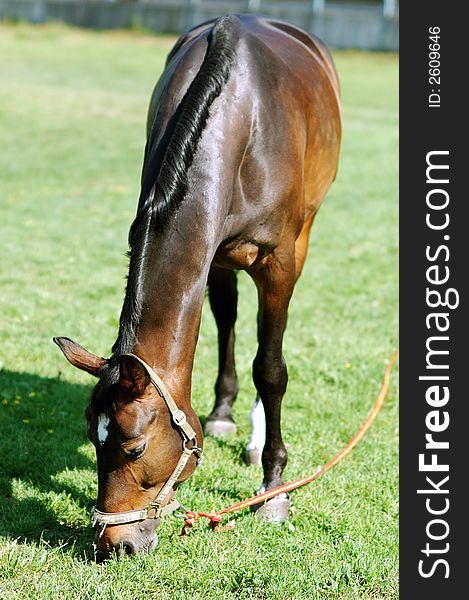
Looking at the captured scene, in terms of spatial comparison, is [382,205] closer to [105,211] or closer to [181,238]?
[105,211]

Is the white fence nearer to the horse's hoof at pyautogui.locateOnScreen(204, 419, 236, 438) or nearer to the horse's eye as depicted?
the horse's hoof at pyautogui.locateOnScreen(204, 419, 236, 438)

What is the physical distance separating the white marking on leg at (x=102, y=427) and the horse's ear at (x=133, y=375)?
15 cm

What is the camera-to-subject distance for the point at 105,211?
35.7 ft

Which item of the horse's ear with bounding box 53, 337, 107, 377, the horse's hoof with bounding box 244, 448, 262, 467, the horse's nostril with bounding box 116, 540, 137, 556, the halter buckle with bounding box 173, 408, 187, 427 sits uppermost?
the horse's ear with bounding box 53, 337, 107, 377

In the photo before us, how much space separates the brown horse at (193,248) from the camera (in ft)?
9.84

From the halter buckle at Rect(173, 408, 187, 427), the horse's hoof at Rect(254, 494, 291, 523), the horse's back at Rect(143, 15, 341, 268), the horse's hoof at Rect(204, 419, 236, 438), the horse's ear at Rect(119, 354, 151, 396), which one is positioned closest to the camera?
the horse's ear at Rect(119, 354, 151, 396)

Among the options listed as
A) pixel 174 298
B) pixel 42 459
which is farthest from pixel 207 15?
pixel 174 298

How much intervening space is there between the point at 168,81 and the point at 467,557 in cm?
253

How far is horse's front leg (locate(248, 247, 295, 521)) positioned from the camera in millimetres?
3865

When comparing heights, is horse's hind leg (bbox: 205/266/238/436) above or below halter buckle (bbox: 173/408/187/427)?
above

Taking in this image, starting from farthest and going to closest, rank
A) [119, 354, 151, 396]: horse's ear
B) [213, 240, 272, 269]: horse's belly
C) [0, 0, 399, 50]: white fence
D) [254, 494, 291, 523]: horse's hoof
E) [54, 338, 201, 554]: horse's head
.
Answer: [0, 0, 399, 50]: white fence
[254, 494, 291, 523]: horse's hoof
[213, 240, 272, 269]: horse's belly
[54, 338, 201, 554]: horse's head
[119, 354, 151, 396]: horse's ear

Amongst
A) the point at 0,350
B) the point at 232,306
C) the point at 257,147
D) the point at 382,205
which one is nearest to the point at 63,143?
the point at 382,205

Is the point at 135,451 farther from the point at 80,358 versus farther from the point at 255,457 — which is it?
the point at 255,457

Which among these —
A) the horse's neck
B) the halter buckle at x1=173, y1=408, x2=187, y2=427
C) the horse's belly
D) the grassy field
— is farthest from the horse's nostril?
the horse's belly
